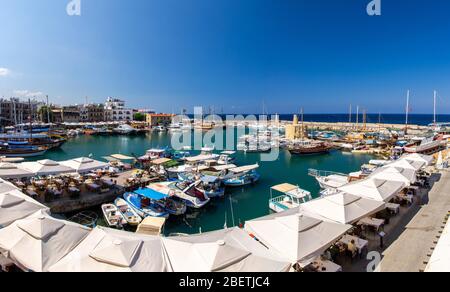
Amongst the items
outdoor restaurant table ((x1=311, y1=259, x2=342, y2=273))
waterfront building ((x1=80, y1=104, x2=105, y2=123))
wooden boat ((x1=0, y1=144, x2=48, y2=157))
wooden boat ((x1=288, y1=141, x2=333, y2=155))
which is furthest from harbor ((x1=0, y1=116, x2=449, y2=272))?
waterfront building ((x1=80, y1=104, x2=105, y2=123))

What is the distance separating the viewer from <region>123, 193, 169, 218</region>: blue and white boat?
13674 millimetres

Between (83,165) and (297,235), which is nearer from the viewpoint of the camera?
(297,235)

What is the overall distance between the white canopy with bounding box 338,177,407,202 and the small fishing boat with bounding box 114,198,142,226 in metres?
10.5

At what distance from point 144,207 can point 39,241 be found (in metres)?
7.53

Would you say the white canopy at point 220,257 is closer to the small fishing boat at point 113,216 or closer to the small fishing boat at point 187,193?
the small fishing boat at point 113,216

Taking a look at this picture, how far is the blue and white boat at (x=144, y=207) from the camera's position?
44.9 ft

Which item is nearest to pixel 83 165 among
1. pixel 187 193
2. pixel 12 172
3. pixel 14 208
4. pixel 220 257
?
pixel 12 172

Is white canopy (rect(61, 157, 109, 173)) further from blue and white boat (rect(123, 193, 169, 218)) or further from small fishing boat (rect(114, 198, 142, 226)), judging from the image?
blue and white boat (rect(123, 193, 169, 218))

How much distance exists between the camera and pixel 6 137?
38.2 m

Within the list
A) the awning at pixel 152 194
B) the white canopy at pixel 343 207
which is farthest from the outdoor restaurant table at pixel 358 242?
the awning at pixel 152 194

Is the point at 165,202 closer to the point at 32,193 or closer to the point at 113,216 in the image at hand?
the point at 113,216

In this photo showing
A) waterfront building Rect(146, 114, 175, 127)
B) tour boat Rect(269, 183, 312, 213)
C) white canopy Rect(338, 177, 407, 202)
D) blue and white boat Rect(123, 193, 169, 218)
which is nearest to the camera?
white canopy Rect(338, 177, 407, 202)

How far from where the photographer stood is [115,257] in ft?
19.3

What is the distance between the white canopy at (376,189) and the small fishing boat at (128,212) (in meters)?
10.5
